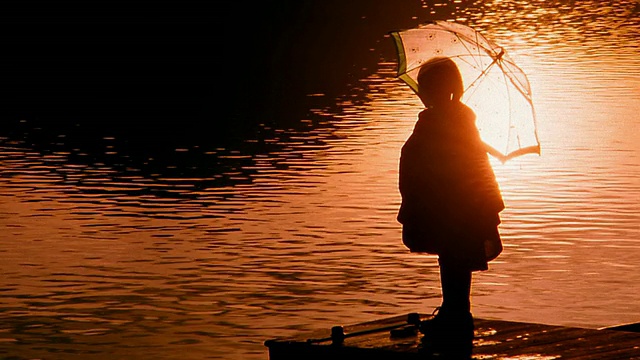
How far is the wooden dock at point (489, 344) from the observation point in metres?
8.77

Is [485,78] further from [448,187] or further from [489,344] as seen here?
[489,344]

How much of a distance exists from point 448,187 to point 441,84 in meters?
0.51

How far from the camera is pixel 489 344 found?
353 inches

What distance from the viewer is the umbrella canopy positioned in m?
9.65

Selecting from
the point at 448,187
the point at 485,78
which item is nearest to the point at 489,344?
the point at 448,187

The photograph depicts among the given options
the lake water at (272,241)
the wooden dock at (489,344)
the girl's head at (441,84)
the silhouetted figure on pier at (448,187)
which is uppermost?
the girl's head at (441,84)

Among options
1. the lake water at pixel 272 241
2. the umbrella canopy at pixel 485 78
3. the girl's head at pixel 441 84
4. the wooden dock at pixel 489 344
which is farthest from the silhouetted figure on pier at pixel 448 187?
the lake water at pixel 272 241

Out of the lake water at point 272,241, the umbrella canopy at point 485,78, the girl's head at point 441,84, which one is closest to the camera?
the girl's head at point 441,84

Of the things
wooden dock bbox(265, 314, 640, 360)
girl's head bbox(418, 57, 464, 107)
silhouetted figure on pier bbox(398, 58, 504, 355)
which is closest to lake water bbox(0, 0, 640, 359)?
wooden dock bbox(265, 314, 640, 360)

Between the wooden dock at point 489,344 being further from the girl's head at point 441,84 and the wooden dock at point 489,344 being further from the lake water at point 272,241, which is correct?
the lake water at point 272,241

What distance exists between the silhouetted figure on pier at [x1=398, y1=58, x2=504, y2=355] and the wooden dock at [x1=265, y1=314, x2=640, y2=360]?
6.6 inches

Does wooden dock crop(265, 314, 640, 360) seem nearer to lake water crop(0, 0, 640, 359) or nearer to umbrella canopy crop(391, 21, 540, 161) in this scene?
umbrella canopy crop(391, 21, 540, 161)

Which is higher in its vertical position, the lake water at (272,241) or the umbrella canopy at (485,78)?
the umbrella canopy at (485,78)

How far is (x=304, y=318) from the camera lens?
38.5 feet
